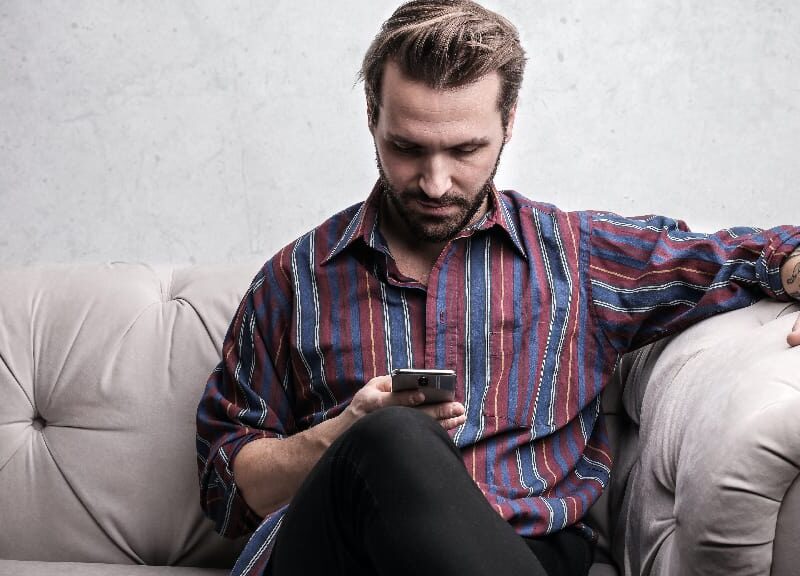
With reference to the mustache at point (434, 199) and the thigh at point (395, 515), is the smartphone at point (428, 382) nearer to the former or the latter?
the thigh at point (395, 515)

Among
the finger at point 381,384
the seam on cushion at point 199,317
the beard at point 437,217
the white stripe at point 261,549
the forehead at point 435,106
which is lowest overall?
the white stripe at point 261,549

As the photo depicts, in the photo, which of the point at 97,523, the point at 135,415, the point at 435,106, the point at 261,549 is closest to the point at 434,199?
the point at 435,106

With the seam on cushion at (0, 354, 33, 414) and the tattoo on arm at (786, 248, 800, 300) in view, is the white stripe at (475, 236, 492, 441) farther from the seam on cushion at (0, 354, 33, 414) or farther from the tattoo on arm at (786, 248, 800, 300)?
the seam on cushion at (0, 354, 33, 414)

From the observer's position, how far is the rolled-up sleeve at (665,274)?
1.30m

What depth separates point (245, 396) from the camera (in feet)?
4.49

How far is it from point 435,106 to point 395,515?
0.58 m

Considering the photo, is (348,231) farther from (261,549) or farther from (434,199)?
(261,549)

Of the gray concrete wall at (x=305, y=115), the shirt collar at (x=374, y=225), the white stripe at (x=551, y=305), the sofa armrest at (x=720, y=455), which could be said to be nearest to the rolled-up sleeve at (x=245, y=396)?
the shirt collar at (x=374, y=225)

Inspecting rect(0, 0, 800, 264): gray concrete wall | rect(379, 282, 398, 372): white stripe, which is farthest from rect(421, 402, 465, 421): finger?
rect(0, 0, 800, 264): gray concrete wall

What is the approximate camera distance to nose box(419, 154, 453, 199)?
1287mm

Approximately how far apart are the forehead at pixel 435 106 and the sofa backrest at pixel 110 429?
46 cm

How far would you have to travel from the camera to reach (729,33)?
1.91 metres

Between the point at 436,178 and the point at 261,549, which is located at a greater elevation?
the point at 436,178

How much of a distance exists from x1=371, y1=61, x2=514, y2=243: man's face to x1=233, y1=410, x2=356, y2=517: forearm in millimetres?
302
